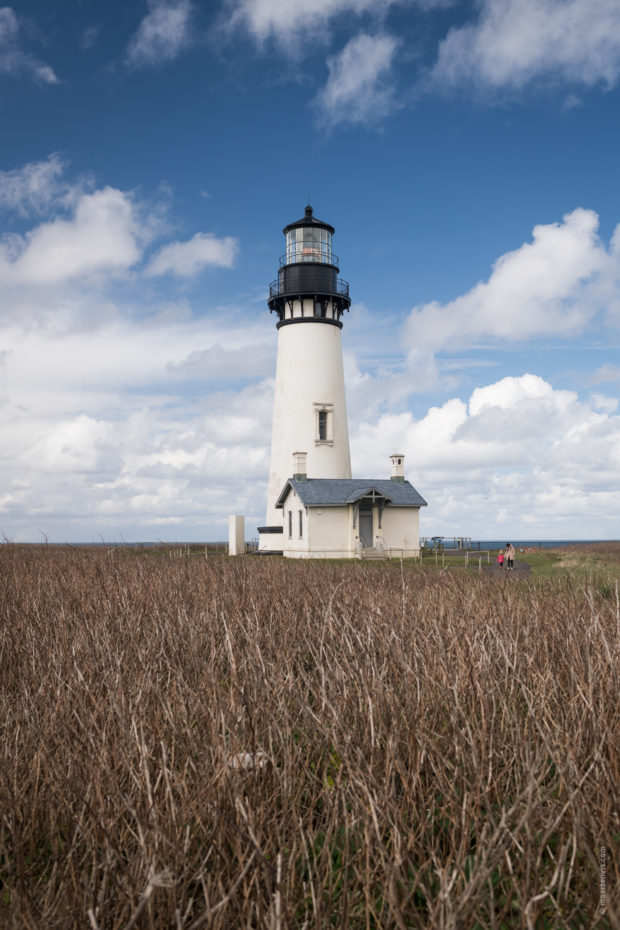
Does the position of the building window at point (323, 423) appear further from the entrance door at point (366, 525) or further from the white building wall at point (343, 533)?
the entrance door at point (366, 525)

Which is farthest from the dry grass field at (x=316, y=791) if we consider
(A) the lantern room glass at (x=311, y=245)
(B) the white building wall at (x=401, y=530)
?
(A) the lantern room glass at (x=311, y=245)

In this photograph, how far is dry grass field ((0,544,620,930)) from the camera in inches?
100

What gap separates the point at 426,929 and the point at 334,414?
30673 millimetres

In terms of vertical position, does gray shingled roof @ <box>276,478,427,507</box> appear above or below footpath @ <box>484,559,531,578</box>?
above

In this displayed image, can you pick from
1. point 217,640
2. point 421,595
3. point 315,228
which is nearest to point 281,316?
point 315,228

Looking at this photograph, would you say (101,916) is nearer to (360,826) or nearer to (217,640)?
(360,826)

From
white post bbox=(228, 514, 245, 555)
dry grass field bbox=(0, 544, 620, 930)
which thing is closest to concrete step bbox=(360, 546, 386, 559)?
white post bbox=(228, 514, 245, 555)

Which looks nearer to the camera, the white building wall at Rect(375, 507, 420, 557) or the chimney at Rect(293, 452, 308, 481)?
the chimney at Rect(293, 452, 308, 481)

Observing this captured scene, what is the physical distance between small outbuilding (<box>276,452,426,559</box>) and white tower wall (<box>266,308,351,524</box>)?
3.54ft

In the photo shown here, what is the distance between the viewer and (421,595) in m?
9.77

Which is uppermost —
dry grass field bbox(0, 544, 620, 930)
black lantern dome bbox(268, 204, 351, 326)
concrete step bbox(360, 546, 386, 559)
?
black lantern dome bbox(268, 204, 351, 326)

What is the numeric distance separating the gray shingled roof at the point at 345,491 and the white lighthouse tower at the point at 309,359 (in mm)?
1340

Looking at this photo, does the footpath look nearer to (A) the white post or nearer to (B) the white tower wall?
(B) the white tower wall

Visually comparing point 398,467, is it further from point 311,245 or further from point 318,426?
point 311,245
